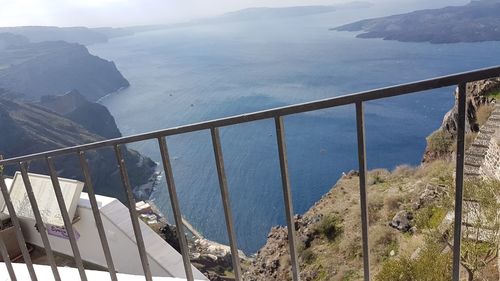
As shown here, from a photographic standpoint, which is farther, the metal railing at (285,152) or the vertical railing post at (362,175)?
→ the vertical railing post at (362,175)

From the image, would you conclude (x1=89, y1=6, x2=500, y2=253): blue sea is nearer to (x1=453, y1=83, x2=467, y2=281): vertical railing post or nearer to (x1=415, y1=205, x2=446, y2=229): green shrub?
(x1=453, y1=83, x2=467, y2=281): vertical railing post

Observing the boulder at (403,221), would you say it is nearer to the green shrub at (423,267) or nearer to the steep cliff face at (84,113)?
the green shrub at (423,267)

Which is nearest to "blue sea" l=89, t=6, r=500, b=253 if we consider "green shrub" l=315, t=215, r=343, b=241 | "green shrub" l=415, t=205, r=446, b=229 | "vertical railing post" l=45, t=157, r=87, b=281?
"vertical railing post" l=45, t=157, r=87, b=281

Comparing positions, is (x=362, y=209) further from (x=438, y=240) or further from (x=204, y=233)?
(x=204, y=233)

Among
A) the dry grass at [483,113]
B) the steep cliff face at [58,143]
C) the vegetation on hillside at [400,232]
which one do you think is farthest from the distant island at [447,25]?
the dry grass at [483,113]

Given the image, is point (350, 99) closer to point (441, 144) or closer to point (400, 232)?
point (400, 232)

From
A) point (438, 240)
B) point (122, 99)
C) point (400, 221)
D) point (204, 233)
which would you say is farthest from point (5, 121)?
point (438, 240)
